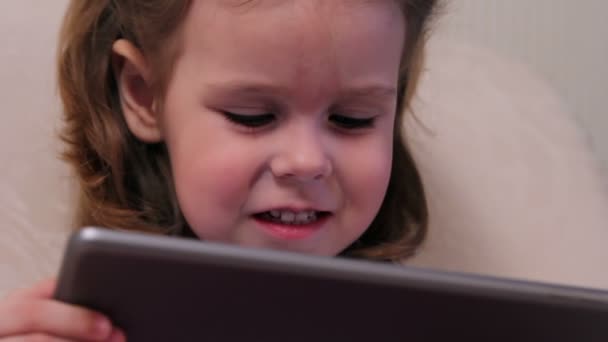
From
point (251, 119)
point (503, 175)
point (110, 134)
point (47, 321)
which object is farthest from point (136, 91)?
point (503, 175)

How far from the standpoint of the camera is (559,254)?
0.92 m

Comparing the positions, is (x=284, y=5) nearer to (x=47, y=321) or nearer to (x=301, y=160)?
(x=301, y=160)

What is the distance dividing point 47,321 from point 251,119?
26cm

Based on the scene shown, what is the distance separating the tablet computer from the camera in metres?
0.42

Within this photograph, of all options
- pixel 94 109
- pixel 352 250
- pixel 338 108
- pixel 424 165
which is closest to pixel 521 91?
pixel 424 165

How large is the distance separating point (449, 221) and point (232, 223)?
0.37m

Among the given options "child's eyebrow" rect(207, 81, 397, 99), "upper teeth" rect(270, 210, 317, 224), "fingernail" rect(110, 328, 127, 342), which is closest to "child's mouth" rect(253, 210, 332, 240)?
"upper teeth" rect(270, 210, 317, 224)

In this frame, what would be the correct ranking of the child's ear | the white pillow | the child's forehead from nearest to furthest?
1. the child's forehead
2. the child's ear
3. the white pillow

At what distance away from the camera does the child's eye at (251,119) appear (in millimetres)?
674

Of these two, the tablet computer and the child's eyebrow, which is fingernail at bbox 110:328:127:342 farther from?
the child's eyebrow

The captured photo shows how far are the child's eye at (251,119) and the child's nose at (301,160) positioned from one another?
1.1 inches

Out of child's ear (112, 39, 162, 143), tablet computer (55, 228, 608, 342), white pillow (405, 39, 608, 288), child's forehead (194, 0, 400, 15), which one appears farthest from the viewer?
white pillow (405, 39, 608, 288)

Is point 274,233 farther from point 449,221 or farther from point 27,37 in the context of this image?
point 27,37

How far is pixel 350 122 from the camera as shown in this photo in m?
0.71
